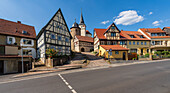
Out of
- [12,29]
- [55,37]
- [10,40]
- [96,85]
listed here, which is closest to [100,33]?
[55,37]

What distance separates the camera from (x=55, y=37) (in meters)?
19.4

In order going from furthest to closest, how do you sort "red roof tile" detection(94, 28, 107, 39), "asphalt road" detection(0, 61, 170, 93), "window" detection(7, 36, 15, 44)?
"red roof tile" detection(94, 28, 107, 39)
"window" detection(7, 36, 15, 44)
"asphalt road" detection(0, 61, 170, 93)

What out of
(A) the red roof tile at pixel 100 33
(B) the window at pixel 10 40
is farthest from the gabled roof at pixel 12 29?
(A) the red roof tile at pixel 100 33

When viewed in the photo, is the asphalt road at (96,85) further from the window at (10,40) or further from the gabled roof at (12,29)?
the gabled roof at (12,29)

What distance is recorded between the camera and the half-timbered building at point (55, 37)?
17703 mm

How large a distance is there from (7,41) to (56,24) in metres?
10.8

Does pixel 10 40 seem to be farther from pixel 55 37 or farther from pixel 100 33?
pixel 100 33

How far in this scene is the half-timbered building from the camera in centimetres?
1770

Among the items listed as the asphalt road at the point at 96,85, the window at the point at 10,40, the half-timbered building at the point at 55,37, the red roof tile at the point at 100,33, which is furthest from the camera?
the red roof tile at the point at 100,33

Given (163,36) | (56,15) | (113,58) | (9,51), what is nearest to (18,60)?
(9,51)

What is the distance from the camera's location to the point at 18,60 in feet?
46.5

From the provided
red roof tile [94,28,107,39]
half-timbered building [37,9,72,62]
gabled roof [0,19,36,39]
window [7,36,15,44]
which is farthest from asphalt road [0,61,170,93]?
red roof tile [94,28,107,39]

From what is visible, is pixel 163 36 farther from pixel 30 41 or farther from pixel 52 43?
pixel 30 41

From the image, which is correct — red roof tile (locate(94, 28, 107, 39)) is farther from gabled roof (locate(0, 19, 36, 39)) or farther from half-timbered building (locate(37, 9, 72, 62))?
gabled roof (locate(0, 19, 36, 39))
